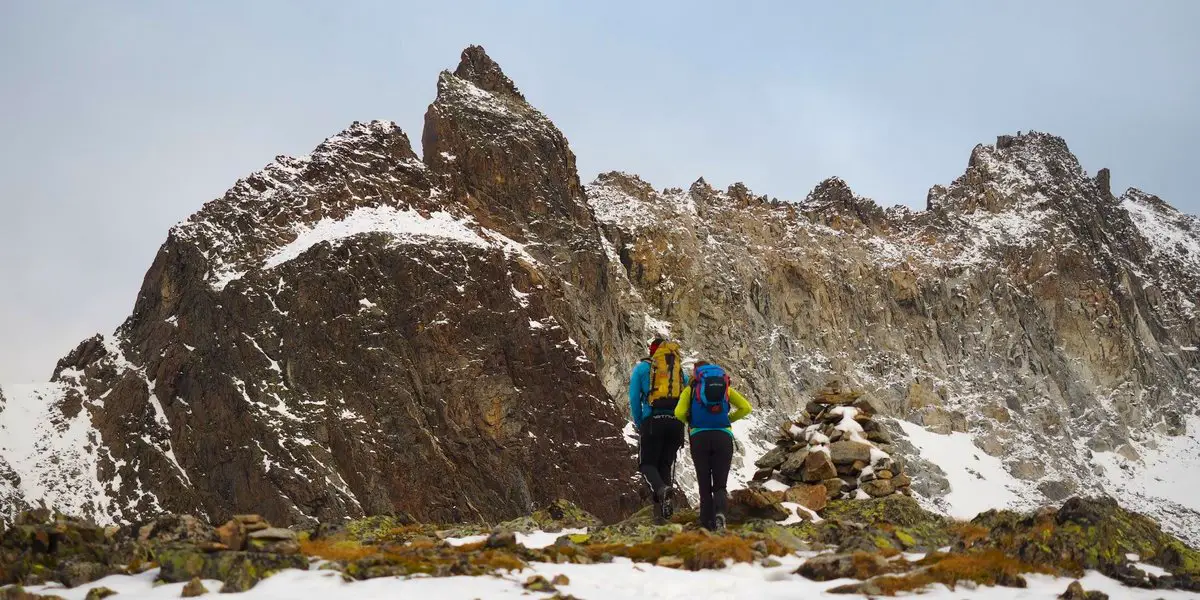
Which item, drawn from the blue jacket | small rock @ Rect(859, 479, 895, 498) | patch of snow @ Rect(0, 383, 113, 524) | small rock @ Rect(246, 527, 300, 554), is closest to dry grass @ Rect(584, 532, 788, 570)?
the blue jacket

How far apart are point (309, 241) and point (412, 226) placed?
739 cm

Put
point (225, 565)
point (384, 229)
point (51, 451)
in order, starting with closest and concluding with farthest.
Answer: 1. point (225, 565)
2. point (51, 451)
3. point (384, 229)

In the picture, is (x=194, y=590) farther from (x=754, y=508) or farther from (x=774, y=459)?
(x=774, y=459)

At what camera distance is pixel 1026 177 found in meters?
128

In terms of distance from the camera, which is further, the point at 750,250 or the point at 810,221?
the point at 810,221

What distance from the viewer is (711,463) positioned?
13578mm

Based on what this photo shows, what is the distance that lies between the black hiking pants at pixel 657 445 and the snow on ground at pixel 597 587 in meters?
3.95

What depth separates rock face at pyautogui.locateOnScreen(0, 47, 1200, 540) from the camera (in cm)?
5841

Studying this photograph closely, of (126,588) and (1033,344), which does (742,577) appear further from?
(1033,344)

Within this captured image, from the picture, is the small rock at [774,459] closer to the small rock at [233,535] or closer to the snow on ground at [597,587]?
the snow on ground at [597,587]

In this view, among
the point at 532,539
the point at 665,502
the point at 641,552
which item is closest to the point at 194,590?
the point at 641,552

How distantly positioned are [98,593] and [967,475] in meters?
97.0

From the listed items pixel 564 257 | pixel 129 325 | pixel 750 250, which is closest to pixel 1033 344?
pixel 750 250

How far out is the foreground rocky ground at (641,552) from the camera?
9664 mm
